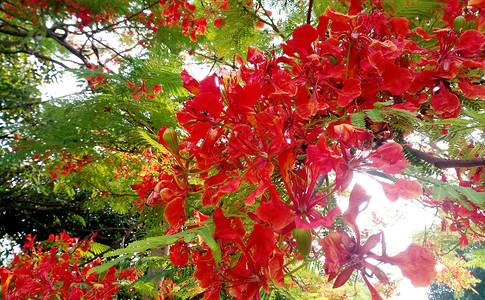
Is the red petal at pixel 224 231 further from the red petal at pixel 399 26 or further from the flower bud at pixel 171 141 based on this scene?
the red petal at pixel 399 26

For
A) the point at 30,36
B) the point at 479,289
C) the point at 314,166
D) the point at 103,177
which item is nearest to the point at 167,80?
the point at 103,177

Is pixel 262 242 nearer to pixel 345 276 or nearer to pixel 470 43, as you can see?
pixel 345 276

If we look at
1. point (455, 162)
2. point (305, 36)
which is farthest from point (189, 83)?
point (455, 162)

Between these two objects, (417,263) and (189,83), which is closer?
(417,263)

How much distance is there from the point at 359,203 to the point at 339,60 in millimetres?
311

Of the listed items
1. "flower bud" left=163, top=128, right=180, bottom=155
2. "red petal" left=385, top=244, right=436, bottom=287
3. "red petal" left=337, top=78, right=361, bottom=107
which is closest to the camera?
"red petal" left=385, top=244, right=436, bottom=287

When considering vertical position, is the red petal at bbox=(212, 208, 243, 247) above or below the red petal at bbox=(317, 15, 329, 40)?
below

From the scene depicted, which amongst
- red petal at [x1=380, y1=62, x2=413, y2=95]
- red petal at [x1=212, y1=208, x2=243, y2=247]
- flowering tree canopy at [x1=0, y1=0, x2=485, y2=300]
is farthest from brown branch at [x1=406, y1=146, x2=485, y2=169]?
red petal at [x1=212, y1=208, x2=243, y2=247]

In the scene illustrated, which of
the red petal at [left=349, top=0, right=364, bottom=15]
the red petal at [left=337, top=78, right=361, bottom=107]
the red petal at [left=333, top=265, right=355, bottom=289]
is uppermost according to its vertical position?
the red petal at [left=349, top=0, right=364, bottom=15]

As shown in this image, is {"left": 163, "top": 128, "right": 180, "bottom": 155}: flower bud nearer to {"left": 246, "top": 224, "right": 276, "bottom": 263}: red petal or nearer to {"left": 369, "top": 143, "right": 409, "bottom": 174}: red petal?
{"left": 246, "top": 224, "right": 276, "bottom": 263}: red petal

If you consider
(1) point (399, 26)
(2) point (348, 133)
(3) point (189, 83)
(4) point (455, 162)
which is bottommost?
(4) point (455, 162)

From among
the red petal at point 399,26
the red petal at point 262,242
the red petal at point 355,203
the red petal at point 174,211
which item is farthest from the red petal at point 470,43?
the red petal at point 174,211

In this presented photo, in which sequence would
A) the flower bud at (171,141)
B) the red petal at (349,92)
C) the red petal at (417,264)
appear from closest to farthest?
the red petal at (417,264) < the red petal at (349,92) < the flower bud at (171,141)

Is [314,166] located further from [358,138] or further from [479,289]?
[479,289]
